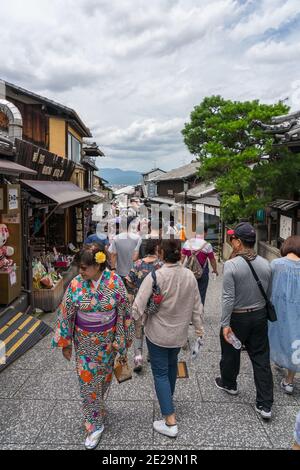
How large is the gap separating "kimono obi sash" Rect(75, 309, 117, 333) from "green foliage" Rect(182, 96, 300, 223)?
6969 mm

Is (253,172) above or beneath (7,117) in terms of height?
beneath

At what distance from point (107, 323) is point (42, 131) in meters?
12.8

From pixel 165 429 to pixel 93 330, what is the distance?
4.04 ft

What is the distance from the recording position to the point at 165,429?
3332mm

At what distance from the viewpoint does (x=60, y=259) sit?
11.3 m

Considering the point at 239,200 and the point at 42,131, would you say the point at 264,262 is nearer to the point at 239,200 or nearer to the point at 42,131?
the point at 239,200

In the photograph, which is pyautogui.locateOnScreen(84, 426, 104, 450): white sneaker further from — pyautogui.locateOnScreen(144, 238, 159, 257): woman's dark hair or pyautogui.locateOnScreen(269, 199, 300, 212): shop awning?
pyautogui.locateOnScreen(269, 199, 300, 212): shop awning

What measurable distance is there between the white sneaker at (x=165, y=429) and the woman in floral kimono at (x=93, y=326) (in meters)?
0.54

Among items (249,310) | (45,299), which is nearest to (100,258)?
(249,310)

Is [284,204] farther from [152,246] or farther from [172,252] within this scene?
[172,252]

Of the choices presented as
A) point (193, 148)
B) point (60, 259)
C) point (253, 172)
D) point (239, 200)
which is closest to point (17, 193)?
point (60, 259)

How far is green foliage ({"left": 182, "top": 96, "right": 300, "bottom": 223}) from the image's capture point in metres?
8.84

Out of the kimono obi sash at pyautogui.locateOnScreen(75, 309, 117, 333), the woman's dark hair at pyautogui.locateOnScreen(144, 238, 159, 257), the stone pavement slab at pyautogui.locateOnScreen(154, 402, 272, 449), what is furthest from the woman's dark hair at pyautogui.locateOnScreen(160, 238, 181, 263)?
the stone pavement slab at pyautogui.locateOnScreen(154, 402, 272, 449)

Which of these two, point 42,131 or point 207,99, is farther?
point 207,99
